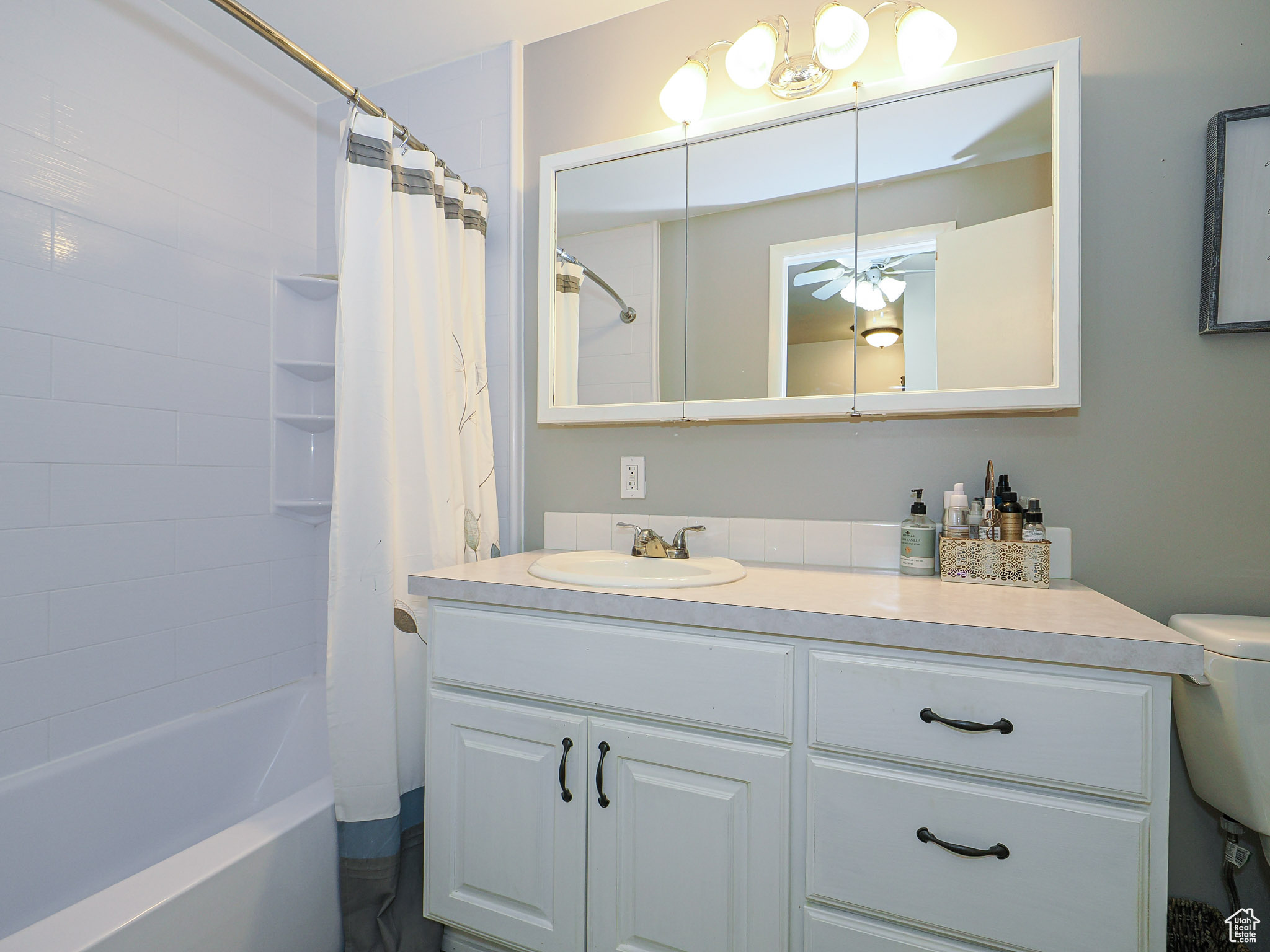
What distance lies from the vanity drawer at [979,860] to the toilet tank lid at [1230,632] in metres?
0.36

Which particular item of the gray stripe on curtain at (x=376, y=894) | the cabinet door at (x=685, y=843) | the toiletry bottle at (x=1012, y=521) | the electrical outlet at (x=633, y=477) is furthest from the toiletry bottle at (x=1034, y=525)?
the gray stripe on curtain at (x=376, y=894)

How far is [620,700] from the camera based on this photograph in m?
1.11

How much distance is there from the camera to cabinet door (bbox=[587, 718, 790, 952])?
39.8 inches

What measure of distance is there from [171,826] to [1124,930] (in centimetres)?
198

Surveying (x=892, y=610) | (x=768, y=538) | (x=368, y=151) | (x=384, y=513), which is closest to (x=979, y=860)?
(x=892, y=610)

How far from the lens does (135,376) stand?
155cm

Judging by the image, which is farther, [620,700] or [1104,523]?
[1104,523]

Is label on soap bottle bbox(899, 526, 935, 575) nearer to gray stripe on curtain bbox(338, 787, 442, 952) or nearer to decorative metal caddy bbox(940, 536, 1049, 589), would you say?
decorative metal caddy bbox(940, 536, 1049, 589)

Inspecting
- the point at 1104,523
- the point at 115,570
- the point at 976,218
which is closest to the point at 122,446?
the point at 115,570

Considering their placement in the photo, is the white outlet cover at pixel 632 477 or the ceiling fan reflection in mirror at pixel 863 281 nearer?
the ceiling fan reflection in mirror at pixel 863 281

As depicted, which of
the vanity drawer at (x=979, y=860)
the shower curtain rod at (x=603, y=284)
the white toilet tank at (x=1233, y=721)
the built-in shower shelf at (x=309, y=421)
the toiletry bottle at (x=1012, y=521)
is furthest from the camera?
the built-in shower shelf at (x=309, y=421)

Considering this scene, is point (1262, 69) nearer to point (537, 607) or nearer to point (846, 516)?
point (846, 516)

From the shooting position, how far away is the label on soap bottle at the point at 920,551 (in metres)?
Answer: 1.33

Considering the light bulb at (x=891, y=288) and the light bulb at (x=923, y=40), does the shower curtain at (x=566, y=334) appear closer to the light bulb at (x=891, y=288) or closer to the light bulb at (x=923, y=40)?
the light bulb at (x=891, y=288)
